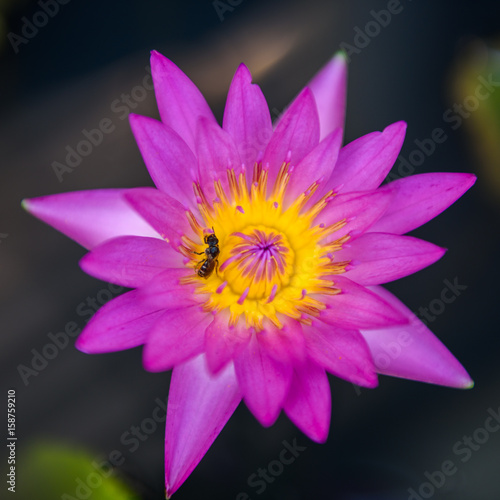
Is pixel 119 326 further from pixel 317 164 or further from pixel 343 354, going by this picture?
pixel 317 164

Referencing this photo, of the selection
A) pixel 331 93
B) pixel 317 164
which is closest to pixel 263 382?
pixel 317 164

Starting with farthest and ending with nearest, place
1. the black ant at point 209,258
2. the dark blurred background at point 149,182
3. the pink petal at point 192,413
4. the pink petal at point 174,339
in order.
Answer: the dark blurred background at point 149,182
the black ant at point 209,258
the pink petal at point 192,413
the pink petal at point 174,339

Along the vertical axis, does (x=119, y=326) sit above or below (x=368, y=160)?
above

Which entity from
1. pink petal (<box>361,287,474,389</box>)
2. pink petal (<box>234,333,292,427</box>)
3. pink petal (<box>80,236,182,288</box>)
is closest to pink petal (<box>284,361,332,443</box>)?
pink petal (<box>234,333,292,427</box>)

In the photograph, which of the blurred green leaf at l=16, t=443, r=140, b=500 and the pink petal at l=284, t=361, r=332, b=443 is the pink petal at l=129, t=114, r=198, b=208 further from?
the blurred green leaf at l=16, t=443, r=140, b=500

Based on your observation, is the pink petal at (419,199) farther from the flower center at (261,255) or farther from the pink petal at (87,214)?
the pink petal at (87,214)

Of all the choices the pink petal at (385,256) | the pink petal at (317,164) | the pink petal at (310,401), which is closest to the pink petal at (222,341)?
the pink petal at (310,401)
